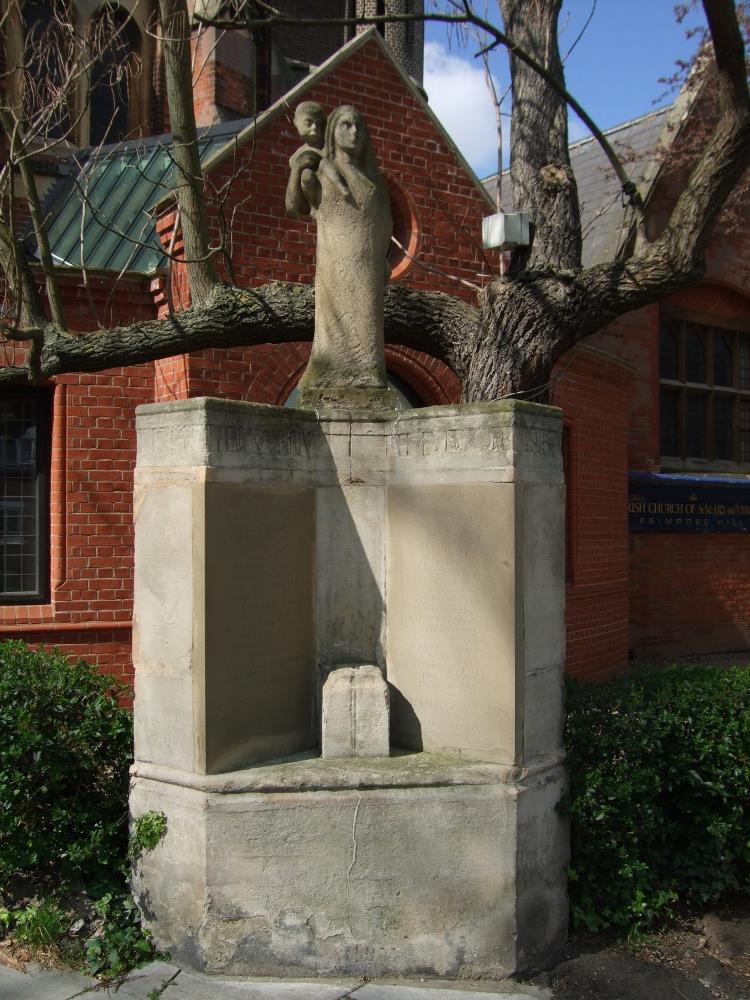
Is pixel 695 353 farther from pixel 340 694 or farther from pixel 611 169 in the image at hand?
pixel 340 694

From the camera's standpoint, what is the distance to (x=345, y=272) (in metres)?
4.88

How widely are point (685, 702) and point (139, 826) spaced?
292 cm

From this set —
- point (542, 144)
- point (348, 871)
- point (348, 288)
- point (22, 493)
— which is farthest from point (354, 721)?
point (22, 493)

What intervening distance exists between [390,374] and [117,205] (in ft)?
11.5

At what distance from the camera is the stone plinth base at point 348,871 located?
4160 mm

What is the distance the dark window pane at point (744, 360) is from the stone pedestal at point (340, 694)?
39.3ft

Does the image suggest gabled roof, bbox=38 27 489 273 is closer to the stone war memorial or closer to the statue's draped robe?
the statue's draped robe

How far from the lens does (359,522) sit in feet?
15.8

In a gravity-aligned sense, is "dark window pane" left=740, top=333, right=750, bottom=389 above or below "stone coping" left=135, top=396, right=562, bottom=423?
above

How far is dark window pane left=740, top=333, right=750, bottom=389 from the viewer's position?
50.8 feet

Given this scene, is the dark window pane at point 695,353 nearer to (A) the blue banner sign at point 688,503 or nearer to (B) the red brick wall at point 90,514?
(A) the blue banner sign at point 688,503

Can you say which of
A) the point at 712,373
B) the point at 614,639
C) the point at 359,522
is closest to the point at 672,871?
the point at 359,522

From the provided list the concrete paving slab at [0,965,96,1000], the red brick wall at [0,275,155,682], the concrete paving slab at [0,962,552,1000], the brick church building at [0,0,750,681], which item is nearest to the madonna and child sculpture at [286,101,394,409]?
the brick church building at [0,0,750,681]

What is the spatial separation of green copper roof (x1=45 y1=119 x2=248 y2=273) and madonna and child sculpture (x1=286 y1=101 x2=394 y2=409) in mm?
4358
